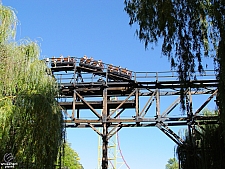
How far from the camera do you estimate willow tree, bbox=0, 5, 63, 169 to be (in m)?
7.00

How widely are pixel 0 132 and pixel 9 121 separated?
32 centimetres

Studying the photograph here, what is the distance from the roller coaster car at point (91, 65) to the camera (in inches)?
592

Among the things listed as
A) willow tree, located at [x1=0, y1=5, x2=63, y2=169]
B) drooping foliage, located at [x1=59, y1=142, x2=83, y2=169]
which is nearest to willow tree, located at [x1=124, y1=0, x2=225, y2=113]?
willow tree, located at [x1=0, y1=5, x2=63, y2=169]

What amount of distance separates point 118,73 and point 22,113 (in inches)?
321

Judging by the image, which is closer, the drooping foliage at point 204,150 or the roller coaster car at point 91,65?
the drooping foliage at point 204,150

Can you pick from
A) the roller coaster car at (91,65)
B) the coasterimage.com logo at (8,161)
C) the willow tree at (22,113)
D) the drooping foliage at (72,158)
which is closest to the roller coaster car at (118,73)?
the roller coaster car at (91,65)

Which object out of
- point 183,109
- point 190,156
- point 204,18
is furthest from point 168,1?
point 190,156

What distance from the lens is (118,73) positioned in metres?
14.9

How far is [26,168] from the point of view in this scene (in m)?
6.88

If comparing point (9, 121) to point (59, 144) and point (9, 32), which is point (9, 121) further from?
point (9, 32)

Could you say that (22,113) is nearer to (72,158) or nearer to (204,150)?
(204,150)

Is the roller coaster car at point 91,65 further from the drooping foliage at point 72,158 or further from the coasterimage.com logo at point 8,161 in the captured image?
the drooping foliage at point 72,158

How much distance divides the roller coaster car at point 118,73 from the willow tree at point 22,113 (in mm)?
6984

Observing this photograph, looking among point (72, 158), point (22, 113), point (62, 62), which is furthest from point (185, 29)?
point (72, 158)
